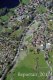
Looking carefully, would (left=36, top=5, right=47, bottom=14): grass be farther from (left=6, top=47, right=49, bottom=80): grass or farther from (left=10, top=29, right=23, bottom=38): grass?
(left=6, top=47, right=49, bottom=80): grass

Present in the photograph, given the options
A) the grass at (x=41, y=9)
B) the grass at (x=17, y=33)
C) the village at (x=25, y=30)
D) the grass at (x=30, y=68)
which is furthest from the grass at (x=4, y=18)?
the grass at (x=30, y=68)

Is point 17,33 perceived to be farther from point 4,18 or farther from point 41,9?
point 41,9

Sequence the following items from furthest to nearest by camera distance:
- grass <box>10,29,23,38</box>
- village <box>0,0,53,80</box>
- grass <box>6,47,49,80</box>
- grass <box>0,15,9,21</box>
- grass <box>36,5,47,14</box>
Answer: grass <box>36,5,47,14</box>, grass <box>0,15,9,21</box>, grass <box>10,29,23,38</box>, village <box>0,0,53,80</box>, grass <box>6,47,49,80</box>

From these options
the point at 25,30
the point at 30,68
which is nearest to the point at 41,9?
the point at 25,30

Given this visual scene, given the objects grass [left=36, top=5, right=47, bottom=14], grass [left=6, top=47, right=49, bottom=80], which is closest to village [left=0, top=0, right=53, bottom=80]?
grass [left=36, top=5, right=47, bottom=14]

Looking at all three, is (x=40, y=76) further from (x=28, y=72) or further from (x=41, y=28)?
(x=41, y=28)

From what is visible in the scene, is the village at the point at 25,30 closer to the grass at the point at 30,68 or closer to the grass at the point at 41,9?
the grass at the point at 41,9

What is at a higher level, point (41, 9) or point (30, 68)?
point (30, 68)
